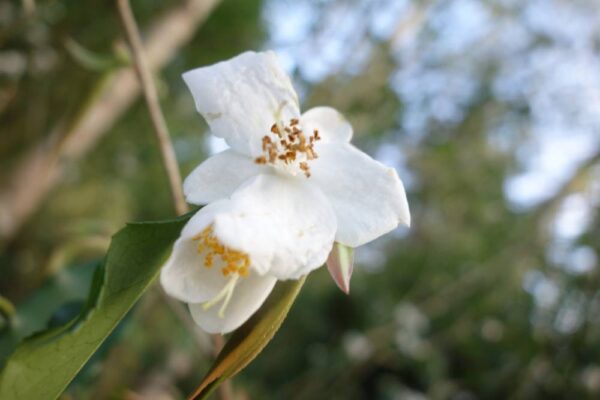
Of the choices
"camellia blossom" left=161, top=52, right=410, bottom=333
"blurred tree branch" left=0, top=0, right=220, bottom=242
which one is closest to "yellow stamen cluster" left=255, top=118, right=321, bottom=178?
"camellia blossom" left=161, top=52, right=410, bottom=333

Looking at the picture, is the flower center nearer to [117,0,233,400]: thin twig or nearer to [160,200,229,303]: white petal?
[160,200,229,303]: white petal

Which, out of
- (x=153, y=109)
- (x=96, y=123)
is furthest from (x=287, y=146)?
(x=96, y=123)

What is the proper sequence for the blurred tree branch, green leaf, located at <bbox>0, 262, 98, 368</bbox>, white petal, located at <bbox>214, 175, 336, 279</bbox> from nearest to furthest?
white petal, located at <bbox>214, 175, 336, 279</bbox> → green leaf, located at <bbox>0, 262, 98, 368</bbox> → the blurred tree branch

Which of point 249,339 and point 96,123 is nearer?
point 249,339

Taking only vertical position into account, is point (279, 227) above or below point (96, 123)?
above

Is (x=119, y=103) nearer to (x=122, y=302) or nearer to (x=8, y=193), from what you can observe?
(x=8, y=193)

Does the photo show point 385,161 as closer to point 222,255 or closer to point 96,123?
point 96,123

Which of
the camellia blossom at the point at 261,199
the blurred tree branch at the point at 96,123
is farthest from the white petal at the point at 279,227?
the blurred tree branch at the point at 96,123
